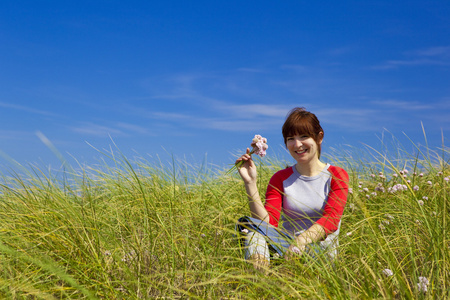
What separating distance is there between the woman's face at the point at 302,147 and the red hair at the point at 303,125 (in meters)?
0.04

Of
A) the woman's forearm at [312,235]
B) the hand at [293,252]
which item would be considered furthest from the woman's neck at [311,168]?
the hand at [293,252]

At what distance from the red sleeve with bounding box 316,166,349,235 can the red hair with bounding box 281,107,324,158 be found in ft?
1.15

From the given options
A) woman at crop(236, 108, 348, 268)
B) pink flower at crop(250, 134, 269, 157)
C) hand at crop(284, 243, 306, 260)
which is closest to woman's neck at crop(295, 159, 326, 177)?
woman at crop(236, 108, 348, 268)

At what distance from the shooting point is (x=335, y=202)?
3180mm

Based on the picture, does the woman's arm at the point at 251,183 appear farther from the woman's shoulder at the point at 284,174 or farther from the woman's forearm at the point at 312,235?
the woman's forearm at the point at 312,235

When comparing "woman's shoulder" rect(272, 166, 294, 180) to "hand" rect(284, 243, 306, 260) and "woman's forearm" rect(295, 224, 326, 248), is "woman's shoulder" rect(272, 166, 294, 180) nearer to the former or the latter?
"woman's forearm" rect(295, 224, 326, 248)

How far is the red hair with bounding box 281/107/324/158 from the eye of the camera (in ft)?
10.8

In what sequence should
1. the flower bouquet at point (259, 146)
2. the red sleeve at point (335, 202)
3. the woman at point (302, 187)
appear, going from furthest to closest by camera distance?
the flower bouquet at point (259, 146)
the woman at point (302, 187)
the red sleeve at point (335, 202)

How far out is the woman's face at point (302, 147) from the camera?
3.30 meters

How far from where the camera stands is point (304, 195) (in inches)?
134

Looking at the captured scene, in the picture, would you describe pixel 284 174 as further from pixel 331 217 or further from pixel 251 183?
pixel 331 217

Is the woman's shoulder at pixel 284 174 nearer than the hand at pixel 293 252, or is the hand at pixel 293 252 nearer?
the hand at pixel 293 252

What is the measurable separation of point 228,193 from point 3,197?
8.97ft

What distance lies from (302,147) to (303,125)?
0.62 ft
